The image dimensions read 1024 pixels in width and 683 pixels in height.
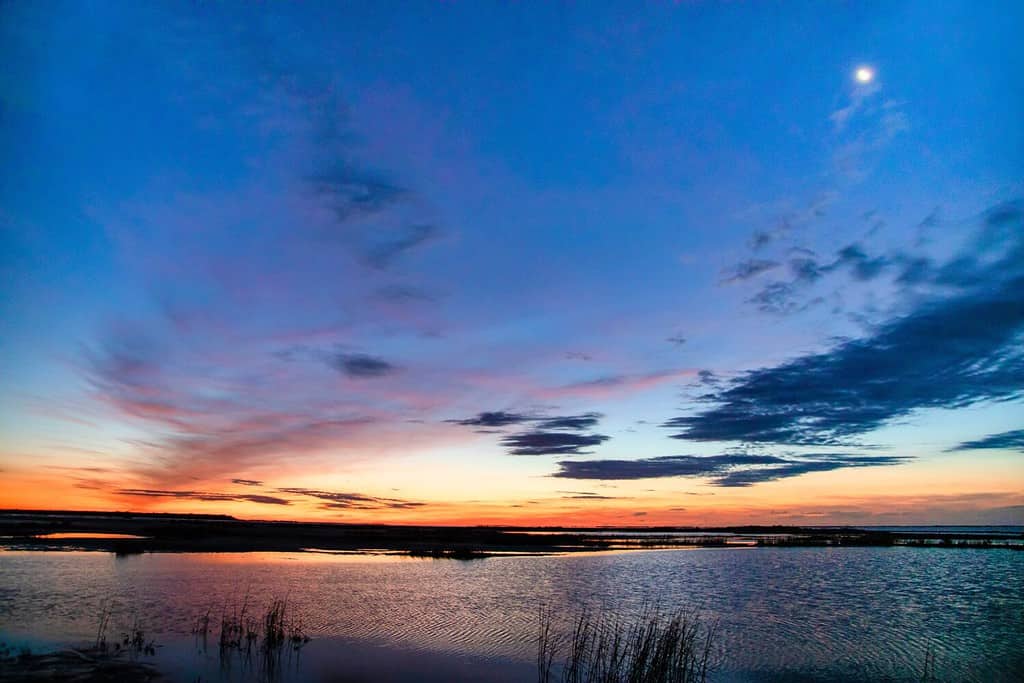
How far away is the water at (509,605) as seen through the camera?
21812mm

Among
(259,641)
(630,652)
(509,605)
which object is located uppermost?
(259,641)

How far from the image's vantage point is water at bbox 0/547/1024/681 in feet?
71.6

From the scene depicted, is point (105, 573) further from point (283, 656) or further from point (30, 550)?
point (283, 656)

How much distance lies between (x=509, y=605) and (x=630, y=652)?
1230 cm

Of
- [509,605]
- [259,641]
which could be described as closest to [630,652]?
[509,605]

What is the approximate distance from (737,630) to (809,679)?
25.3 ft

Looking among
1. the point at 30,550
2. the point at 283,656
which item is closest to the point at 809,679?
the point at 283,656

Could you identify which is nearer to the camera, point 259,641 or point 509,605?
point 259,641

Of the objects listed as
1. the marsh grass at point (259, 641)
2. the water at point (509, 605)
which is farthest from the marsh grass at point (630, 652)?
the marsh grass at point (259, 641)

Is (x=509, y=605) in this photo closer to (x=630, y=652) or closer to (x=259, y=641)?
(x=630, y=652)

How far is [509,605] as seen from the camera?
33.0 meters

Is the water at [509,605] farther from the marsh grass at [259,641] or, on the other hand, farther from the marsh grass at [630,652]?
the marsh grass at [630,652]

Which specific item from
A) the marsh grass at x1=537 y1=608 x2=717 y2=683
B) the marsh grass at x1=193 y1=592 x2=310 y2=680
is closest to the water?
the marsh grass at x1=193 y1=592 x2=310 y2=680

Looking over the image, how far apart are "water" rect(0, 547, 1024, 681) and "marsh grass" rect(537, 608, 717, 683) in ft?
3.00
